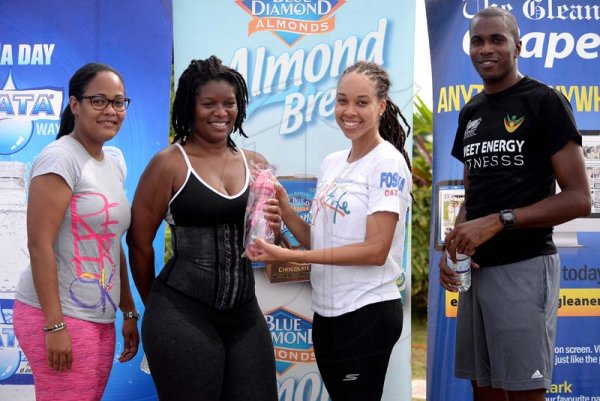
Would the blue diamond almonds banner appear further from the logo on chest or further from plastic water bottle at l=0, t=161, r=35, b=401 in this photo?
plastic water bottle at l=0, t=161, r=35, b=401

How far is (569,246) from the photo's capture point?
412 cm

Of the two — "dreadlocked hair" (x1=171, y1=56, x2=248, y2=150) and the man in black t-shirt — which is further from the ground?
"dreadlocked hair" (x1=171, y1=56, x2=248, y2=150)

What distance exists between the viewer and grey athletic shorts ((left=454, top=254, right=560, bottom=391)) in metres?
2.88

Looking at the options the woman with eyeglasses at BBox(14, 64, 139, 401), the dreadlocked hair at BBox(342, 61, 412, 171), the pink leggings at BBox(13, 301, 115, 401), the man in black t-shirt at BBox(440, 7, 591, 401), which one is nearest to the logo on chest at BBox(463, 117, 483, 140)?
the man in black t-shirt at BBox(440, 7, 591, 401)

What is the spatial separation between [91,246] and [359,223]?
1.02 metres

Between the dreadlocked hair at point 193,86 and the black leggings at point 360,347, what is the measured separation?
3.08 feet

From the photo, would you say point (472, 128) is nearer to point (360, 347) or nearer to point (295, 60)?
point (360, 347)

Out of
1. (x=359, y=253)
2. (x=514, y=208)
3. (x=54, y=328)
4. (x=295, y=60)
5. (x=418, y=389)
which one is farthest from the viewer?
(x=418, y=389)

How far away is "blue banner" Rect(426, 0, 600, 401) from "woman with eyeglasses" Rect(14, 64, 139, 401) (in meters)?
1.90

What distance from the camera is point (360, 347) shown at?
2.84 metres

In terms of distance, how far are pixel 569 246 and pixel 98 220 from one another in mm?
2611

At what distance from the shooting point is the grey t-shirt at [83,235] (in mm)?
2762

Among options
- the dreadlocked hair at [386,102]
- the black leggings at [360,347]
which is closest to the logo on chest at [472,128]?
the dreadlocked hair at [386,102]

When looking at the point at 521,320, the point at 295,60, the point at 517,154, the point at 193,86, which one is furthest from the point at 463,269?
the point at 295,60
